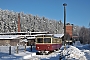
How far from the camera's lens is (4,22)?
442 ft

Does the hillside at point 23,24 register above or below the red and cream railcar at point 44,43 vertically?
above

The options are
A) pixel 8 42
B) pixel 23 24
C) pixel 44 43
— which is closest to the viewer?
pixel 44 43

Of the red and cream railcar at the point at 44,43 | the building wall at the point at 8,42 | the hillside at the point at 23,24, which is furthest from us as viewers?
the hillside at the point at 23,24

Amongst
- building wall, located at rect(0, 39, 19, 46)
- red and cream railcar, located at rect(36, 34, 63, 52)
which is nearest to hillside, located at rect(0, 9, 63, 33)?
building wall, located at rect(0, 39, 19, 46)

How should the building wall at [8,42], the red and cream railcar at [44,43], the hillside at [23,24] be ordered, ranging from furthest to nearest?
the hillside at [23,24] → the building wall at [8,42] → the red and cream railcar at [44,43]

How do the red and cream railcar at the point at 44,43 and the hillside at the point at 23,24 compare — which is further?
the hillside at the point at 23,24

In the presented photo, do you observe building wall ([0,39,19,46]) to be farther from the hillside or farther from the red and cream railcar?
the red and cream railcar

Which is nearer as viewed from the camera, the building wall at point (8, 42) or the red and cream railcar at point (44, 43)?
the red and cream railcar at point (44, 43)

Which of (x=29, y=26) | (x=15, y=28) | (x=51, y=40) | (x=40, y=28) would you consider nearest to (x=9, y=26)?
(x=15, y=28)

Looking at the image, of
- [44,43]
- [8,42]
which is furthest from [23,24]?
[44,43]

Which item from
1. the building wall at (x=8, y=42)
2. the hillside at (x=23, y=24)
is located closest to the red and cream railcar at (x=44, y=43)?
the building wall at (x=8, y=42)

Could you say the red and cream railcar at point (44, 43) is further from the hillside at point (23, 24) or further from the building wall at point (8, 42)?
the hillside at point (23, 24)

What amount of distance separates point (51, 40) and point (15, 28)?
105 m

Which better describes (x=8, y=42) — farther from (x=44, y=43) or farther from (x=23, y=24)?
(x=23, y=24)
